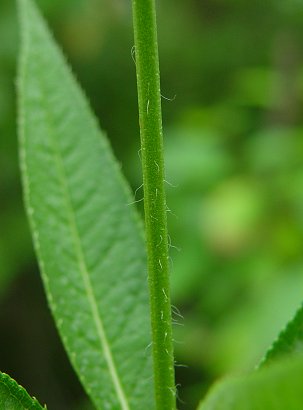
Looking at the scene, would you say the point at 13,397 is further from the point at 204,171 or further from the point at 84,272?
the point at 204,171

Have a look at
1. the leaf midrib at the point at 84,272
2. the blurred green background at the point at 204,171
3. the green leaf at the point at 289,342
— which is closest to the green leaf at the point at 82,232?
the leaf midrib at the point at 84,272

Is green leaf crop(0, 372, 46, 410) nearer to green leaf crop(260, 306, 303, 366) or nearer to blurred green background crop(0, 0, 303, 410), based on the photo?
green leaf crop(260, 306, 303, 366)

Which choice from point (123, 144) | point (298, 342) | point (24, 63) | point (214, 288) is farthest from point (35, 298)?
point (298, 342)

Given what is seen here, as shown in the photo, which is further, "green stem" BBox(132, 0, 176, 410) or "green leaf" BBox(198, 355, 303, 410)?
"green stem" BBox(132, 0, 176, 410)

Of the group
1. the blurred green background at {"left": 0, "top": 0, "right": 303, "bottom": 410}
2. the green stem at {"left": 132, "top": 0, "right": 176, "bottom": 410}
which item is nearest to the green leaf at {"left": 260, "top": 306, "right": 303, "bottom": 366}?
the green stem at {"left": 132, "top": 0, "right": 176, "bottom": 410}

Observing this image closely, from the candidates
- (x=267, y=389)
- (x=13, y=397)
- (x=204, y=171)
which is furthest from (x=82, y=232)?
(x=204, y=171)

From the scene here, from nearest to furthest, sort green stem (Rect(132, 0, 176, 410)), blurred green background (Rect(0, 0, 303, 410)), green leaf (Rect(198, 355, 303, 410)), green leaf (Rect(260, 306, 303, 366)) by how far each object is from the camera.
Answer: green leaf (Rect(198, 355, 303, 410)) < green stem (Rect(132, 0, 176, 410)) < green leaf (Rect(260, 306, 303, 366)) < blurred green background (Rect(0, 0, 303, 410))
